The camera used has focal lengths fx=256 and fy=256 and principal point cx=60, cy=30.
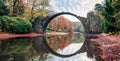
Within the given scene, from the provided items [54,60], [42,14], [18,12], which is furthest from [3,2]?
[54,60]

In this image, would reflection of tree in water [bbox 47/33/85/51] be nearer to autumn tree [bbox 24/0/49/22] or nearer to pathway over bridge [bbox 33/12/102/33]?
autumn tree [bbox 24/0/49/22]

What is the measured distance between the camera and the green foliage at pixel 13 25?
107 ft

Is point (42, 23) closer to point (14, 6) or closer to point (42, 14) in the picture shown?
point (42, 14)

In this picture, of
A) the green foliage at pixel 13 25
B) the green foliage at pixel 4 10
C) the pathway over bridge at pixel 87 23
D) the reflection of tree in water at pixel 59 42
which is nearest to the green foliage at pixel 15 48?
the reflection of tree in water at pixel 59 42

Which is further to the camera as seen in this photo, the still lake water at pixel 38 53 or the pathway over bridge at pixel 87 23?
the pathway over bridge at pixel 87 23

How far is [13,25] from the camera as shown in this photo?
34.6 metres

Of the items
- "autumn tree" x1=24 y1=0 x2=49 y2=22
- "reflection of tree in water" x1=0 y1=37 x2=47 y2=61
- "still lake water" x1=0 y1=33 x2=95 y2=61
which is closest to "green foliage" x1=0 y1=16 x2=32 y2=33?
→ "autumn tree" x1=24 y1=0 x2=49 y2=22

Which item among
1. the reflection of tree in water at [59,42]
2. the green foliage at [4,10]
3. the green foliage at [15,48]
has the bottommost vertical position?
the reflection of tree in water at [59,42]

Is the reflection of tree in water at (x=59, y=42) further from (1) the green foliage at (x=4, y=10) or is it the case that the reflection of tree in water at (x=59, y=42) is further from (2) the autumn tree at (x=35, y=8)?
(2) the autumn tree at (x=35, y=8)

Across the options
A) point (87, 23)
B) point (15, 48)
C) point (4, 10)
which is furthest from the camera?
point (87, 23)

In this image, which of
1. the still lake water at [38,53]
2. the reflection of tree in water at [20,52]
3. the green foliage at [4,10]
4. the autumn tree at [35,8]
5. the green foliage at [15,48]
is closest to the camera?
the reflection of tree in water at [20,52]

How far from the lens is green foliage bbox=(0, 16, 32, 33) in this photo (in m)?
32.5

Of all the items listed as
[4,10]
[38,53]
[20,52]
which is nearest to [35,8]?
[4,10]

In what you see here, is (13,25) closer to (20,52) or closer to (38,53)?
(20,52)
